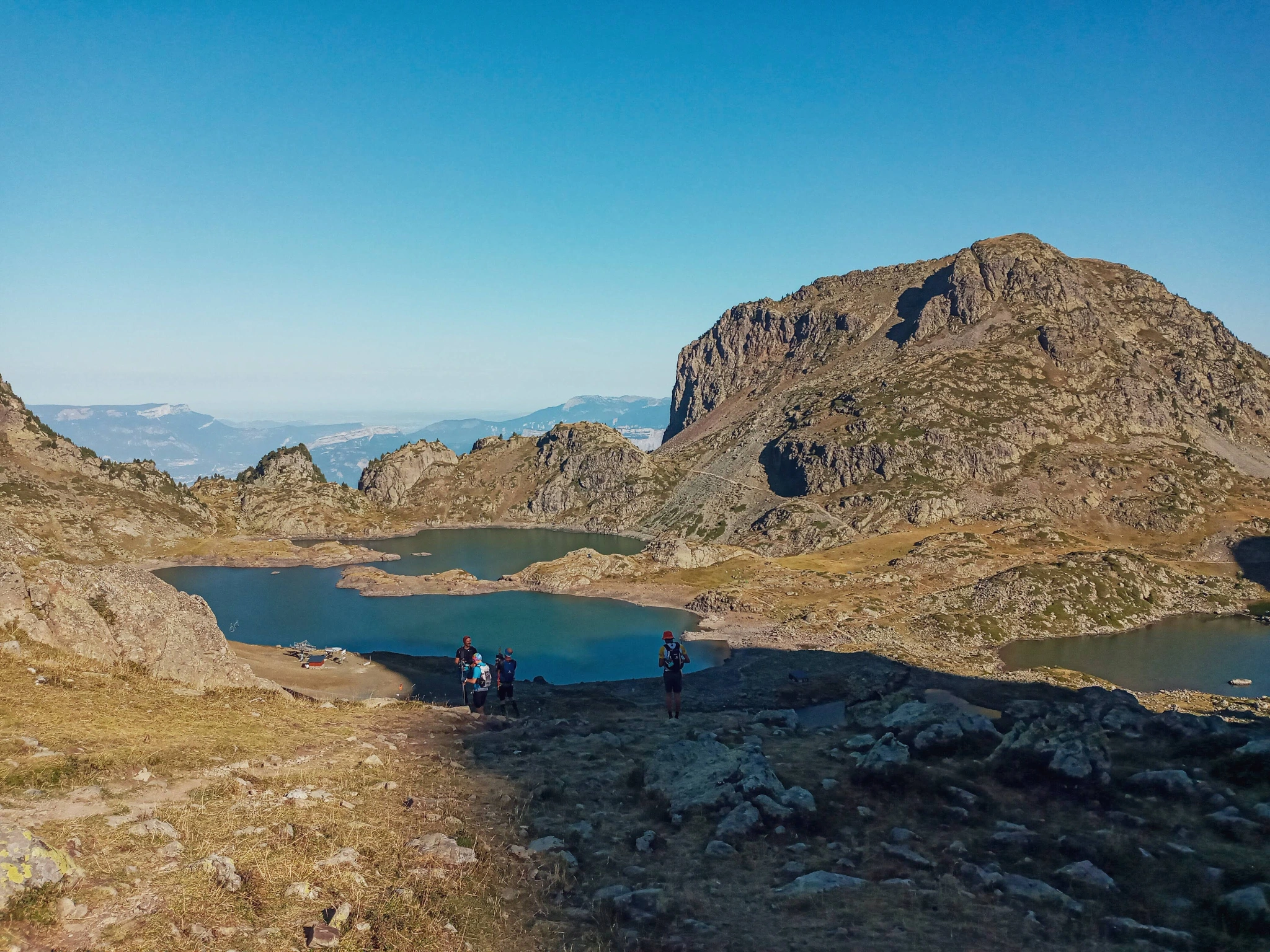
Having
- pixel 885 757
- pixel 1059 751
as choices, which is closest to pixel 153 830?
pixel 885 757

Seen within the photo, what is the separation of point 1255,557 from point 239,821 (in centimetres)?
19827

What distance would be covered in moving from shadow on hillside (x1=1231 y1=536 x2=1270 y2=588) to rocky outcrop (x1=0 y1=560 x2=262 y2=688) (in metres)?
180

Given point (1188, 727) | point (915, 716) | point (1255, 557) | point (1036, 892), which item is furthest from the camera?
point (1255, 557)

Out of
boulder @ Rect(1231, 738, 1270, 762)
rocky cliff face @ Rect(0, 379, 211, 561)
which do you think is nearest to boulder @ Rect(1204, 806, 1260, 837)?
boulder @ Rect(1231, 738, 1270, 762)

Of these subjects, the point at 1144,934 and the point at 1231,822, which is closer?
the point at 1144,934

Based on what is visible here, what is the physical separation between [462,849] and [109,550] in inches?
8044

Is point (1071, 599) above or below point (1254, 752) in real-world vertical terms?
below

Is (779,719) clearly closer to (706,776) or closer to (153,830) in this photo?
(706,776)

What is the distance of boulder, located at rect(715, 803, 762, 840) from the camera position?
1812 centimetres

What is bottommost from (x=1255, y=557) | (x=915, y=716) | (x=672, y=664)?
(x=1255, y=557)

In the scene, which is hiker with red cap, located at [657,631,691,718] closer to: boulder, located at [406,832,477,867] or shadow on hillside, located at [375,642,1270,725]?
shadow on hillside, located at [375,642,1270,725]

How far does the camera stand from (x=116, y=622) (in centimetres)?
2980

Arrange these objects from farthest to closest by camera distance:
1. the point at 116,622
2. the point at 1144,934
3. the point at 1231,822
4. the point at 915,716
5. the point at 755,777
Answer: the point at 915,716 → the point at 116,622 → the point at 755,777 → the point at 1231,822 → the point at 1144,934

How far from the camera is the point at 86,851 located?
1257cm
